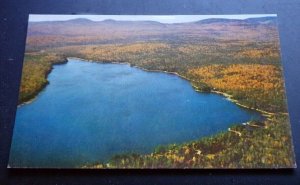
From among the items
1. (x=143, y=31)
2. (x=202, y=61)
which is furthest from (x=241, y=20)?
(x=143, y=31)

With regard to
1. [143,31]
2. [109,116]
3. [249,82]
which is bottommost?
[109,116]

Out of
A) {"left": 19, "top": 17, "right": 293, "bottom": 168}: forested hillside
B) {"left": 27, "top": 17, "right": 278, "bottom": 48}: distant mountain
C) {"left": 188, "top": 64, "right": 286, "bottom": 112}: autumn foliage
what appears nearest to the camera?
{"left": 19, "top": 17, "right": 293, "bottom": 168}: forested hillside

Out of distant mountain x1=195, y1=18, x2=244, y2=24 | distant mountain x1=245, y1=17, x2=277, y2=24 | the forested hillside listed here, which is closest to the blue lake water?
the forested hillside

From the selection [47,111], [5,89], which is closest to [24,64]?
[5,89]

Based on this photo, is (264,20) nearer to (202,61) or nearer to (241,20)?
(241,20)

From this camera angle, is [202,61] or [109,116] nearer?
[109,116]

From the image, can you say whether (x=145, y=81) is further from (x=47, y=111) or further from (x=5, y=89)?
(x=5, y=89)

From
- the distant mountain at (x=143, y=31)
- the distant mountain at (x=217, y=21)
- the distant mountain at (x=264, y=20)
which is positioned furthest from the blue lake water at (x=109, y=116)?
the distant mountain at (x=264, y=20)

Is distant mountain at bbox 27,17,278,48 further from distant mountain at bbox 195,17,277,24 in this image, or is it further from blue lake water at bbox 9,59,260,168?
blue lake water at bbox 9,59,260,168

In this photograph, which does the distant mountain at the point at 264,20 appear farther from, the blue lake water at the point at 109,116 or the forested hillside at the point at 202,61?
the blue lake water at the point at 109,116
